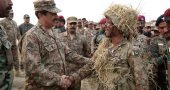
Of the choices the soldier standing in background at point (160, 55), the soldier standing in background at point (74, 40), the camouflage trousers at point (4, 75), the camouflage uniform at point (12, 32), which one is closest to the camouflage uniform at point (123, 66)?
the camouflage trousers at point (4, 75)

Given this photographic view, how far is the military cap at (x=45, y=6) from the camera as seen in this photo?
7.00m

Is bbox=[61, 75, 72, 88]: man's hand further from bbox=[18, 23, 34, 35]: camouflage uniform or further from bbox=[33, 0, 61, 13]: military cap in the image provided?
bbox=[18, 23, 34, 35]: camouflage uniform

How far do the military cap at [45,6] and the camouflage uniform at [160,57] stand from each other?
7.27 feet

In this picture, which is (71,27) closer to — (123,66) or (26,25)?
(123,66)

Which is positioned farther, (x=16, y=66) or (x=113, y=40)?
(x=16, y=66)

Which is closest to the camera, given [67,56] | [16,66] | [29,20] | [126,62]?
[126,62]

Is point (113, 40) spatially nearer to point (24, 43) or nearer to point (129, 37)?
point (129, 37)

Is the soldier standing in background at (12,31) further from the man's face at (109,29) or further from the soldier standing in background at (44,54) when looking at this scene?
the man's face at (109,29)

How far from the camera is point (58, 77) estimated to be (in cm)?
677

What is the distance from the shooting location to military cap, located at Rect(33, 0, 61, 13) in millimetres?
7000

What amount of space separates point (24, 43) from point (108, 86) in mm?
1419

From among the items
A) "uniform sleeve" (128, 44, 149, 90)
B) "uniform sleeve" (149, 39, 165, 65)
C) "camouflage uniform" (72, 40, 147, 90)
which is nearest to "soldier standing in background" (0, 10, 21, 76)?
"uniform sleeve" (149, 39, 165, 65)

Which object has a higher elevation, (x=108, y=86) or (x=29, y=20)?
(x=29, y=20)

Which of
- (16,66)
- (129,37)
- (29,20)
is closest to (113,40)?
(129,37)
